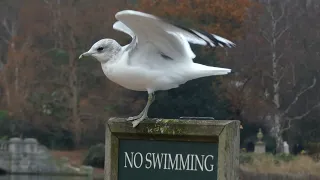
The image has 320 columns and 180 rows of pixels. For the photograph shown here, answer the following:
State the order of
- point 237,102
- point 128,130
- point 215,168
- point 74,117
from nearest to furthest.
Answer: point 215,168 < point 128,130 < point 237,102 < point 74,117

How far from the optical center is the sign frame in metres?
3.86

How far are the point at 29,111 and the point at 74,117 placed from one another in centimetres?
182

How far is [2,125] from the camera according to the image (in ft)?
99.7

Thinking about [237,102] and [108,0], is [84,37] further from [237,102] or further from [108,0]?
[237,102]

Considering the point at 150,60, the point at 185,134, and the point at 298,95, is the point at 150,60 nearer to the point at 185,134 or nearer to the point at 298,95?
the point at 185,134

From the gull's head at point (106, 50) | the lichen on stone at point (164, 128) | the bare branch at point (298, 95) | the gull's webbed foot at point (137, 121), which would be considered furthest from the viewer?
the bare branch at point (298, 95)

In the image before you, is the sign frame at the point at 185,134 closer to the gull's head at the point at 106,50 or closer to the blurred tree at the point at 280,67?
the gull's head at the point at 106,50

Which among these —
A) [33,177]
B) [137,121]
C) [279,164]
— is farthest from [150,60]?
[33,177]

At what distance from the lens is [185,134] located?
3977mm

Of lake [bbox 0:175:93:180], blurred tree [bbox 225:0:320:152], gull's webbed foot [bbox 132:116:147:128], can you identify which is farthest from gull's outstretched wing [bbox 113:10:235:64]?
blurred tree [bbox 225:0:320:152]

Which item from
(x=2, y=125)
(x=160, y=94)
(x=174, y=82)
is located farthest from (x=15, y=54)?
(x=174, y=82)

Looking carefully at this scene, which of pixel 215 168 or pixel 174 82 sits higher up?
pixel 174 82

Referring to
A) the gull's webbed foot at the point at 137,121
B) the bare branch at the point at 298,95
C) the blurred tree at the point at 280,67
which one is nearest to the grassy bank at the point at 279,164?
the blurred tree at the point at 280,67

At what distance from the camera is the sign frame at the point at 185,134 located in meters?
3.86
